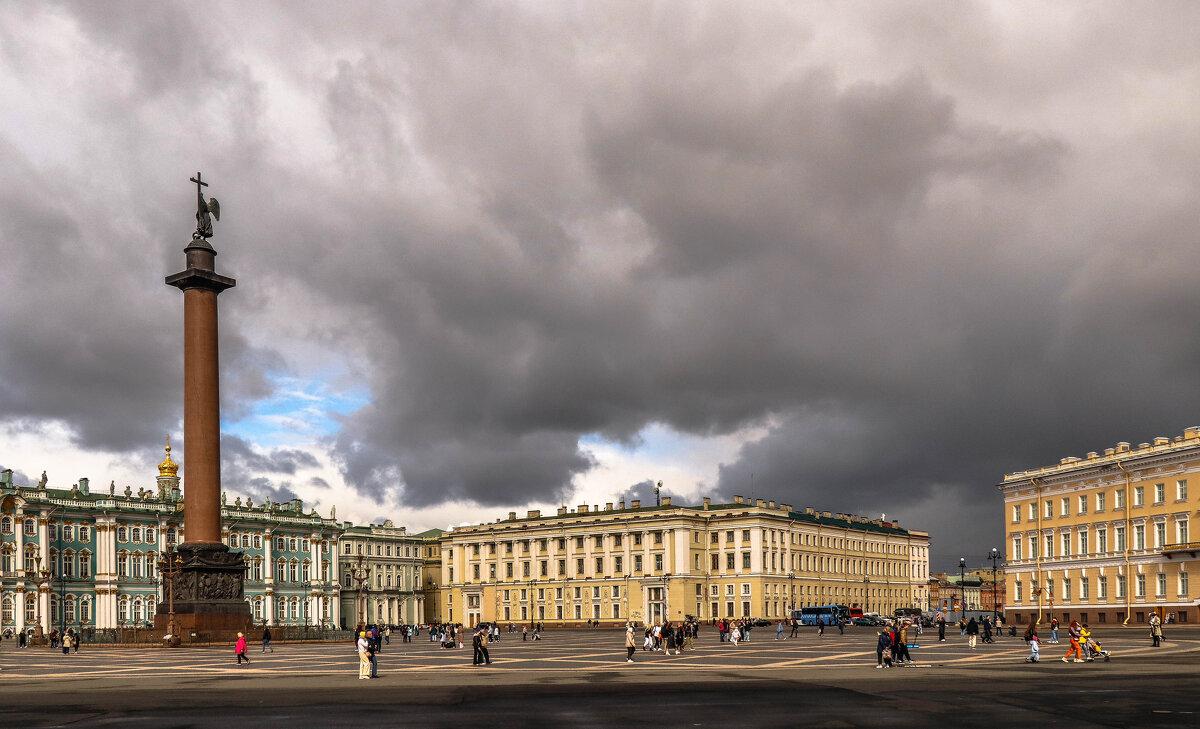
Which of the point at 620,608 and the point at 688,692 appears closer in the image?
the point at 688,692

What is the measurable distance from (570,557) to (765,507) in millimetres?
25326

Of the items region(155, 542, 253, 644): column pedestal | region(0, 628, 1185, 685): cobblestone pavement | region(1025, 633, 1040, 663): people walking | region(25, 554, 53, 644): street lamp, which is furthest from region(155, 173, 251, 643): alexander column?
region(25, 554, 53, 644): street lamp

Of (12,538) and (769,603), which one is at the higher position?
(12,538)

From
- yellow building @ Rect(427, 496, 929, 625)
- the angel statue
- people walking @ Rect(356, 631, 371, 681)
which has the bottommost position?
yellow building @ Rect(427, 496, 929, 625)

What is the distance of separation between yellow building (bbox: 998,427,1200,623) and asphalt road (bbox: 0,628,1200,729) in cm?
3581

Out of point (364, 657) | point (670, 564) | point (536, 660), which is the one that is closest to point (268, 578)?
point (670, 564)

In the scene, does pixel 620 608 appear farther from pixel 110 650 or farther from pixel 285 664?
pixel 285 664

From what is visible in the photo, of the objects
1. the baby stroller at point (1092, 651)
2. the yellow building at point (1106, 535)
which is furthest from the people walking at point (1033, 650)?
the yellow building at point (1106, 535)

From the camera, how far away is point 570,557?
152750 mm

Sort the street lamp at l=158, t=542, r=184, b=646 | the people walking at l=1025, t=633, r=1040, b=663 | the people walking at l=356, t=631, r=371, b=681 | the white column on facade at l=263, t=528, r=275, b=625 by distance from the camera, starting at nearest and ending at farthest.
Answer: the people walking at l=356, t=631, r=371, b=681
the people walking at l=1025, t=633, r=1040, b=663
the street lamp at l=158, t=542, r=184, b=646
the white column on facade at l=263, t=528, r=275, b=625

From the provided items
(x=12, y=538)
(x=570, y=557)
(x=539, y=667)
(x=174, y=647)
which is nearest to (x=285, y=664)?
(x=539, y=667)

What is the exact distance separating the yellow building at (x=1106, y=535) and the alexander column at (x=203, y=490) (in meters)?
55.7

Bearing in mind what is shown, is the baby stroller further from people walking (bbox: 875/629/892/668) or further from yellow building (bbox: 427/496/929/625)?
yellow building (bbox: 427/496/929/625)

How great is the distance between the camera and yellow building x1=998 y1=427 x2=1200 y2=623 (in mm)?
82562
